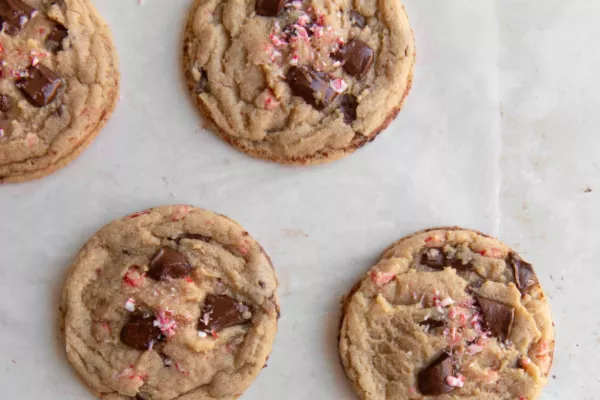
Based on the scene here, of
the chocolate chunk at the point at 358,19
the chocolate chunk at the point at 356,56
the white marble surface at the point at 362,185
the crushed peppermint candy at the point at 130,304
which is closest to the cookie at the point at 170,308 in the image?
the crushed peppermint candy at the point at 130,304

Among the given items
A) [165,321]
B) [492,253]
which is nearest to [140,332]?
[165,321]

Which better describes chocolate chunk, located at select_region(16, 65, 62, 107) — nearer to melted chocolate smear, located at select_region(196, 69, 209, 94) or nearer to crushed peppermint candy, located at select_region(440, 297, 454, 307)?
melted chocolate smear, located at select_region(196, 69, 209, 94)

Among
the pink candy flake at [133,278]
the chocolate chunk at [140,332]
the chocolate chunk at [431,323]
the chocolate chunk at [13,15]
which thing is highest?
the chocolate chunk at [13,15]

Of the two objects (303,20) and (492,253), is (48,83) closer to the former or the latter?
(303,20)

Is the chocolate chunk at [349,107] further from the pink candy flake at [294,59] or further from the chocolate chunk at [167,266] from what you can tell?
the chocolate chunk at [167,266]

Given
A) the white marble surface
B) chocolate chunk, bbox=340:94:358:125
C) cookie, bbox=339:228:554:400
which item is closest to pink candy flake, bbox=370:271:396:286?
cookie, bbox=339:228:554:400

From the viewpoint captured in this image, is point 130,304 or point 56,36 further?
point 56,36
